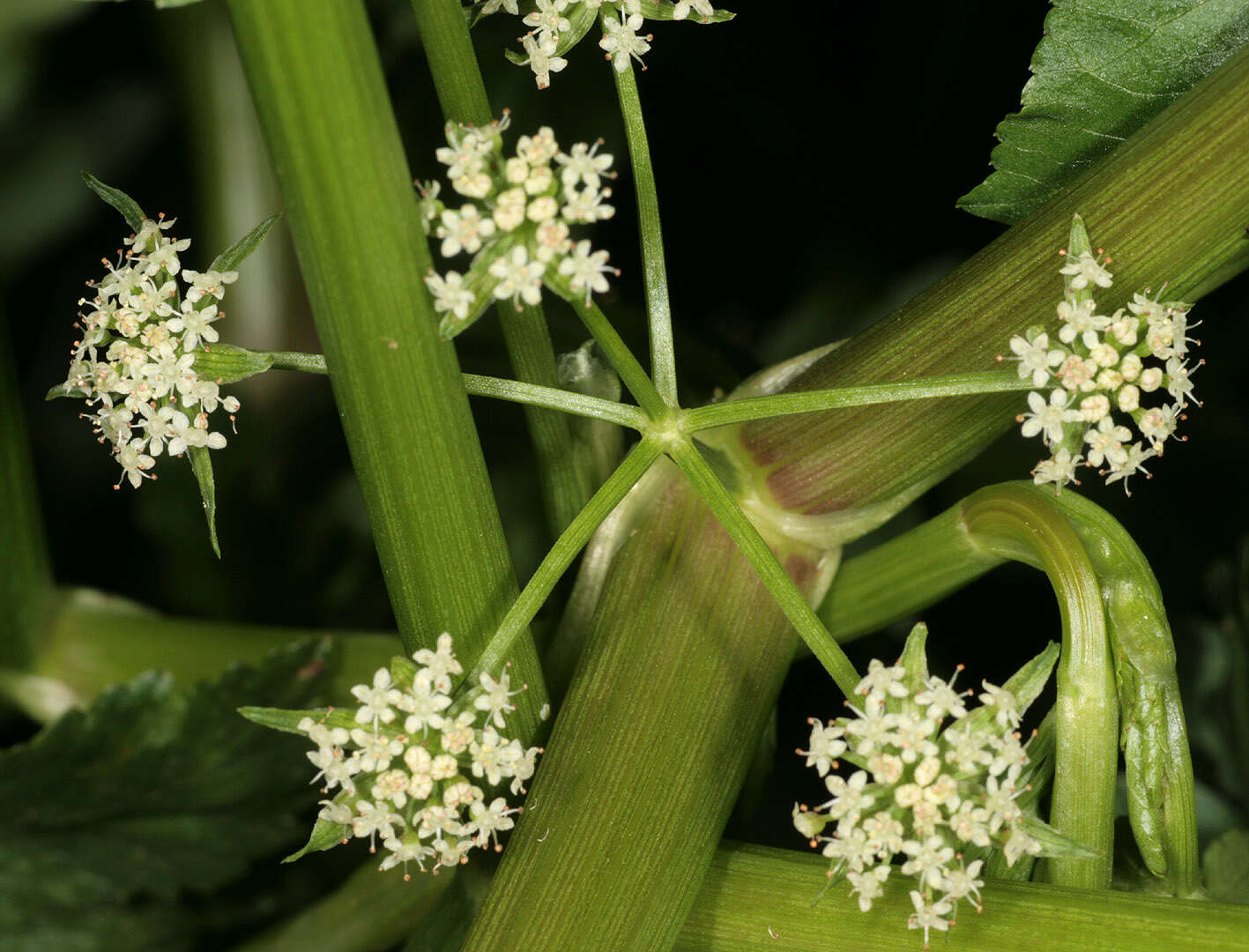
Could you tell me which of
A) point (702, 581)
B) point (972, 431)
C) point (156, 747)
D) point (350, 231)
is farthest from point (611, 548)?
point (156, 747)

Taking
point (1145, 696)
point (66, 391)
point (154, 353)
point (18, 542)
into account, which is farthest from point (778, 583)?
point (18, 542)

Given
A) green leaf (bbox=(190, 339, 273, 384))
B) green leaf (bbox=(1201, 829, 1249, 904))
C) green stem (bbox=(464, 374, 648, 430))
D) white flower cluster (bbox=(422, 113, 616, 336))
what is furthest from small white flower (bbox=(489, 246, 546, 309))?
green leaf (bbox=(1201, 829, 1249, 904))

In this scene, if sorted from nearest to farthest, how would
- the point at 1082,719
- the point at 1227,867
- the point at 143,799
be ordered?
the point at 1082,719 → the point at 1227,867 → the point at 143,799

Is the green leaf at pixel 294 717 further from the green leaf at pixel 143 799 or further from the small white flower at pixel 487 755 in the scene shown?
the green leaf at pixel 143 799

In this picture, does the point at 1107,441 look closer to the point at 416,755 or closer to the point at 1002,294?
the point at 1002,294

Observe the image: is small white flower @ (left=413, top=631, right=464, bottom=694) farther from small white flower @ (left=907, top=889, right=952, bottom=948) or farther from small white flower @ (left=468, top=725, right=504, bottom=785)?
small white flower @ (left=907, top=889, right=952, bottom=948)

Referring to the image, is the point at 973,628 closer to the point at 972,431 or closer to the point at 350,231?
the point at 972,431
